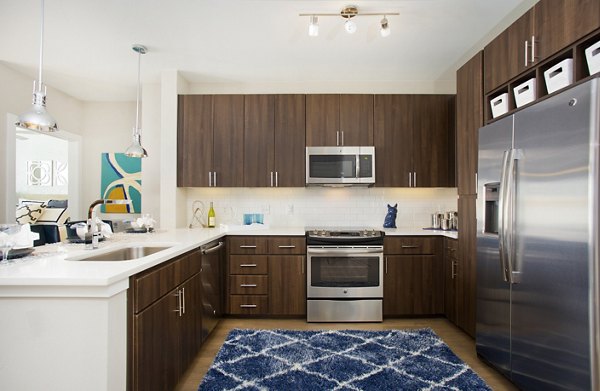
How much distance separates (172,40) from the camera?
3068 millimetres

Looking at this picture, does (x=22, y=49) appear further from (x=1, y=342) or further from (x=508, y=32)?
(x=508, y=32)

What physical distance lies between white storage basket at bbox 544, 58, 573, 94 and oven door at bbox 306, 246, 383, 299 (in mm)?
1991

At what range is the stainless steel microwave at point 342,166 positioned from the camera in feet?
11.9

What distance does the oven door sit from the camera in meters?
3.28

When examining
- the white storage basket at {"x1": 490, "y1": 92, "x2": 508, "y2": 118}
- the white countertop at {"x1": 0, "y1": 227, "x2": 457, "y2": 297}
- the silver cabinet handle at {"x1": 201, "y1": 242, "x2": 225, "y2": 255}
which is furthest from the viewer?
the silver cabinet handle at {"x1": 201, "y1": 242, "x2": 225, "y2": 255}

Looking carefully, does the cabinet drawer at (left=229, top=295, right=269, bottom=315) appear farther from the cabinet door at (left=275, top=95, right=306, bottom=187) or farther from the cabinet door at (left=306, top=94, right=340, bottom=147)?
the cabinet door at (left=306, top=94, right=340, bottom=147)

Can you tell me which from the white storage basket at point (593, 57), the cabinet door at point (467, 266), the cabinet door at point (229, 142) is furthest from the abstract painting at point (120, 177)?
the white storage basket at point (593, 57)

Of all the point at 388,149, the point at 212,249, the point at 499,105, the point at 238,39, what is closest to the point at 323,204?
the point at 388,149

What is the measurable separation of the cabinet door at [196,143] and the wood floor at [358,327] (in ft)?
5.41

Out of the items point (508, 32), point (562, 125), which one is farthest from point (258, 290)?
point (508, 32)

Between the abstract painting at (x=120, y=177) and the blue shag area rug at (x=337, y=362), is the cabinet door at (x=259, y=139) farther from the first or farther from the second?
the abstract painting at (x=120, y=177)

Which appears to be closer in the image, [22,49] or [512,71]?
[512,71]

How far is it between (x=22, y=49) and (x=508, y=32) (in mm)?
4466

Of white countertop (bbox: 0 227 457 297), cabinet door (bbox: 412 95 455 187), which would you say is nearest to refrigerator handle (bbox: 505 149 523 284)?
cabinet door (bbox: 412 95 455 187)
